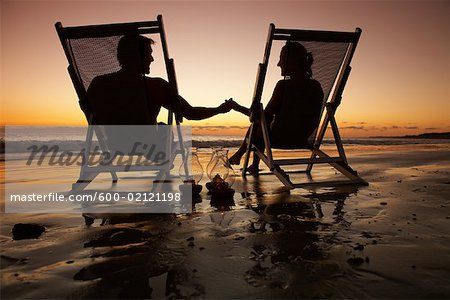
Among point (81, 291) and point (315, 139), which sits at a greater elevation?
point (315, 139)

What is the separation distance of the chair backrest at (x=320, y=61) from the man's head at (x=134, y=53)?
5.43 feet

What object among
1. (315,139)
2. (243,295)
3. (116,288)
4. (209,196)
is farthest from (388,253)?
(315,139)

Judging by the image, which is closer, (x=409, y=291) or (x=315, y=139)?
(x=409, y=291)

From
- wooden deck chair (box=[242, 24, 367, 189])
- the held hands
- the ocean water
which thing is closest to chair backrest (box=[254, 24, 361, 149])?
wooden deck chair (box=[242, 24, 367, 189])

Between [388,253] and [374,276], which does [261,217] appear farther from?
[374,276]

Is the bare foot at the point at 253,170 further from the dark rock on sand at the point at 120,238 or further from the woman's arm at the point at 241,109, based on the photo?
the dark rock on sand at the point at 120,238

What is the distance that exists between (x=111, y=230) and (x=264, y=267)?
4.63 feet

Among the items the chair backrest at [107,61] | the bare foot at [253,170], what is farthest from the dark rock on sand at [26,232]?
the bare foot at [253,170]

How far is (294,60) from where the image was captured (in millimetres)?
4980

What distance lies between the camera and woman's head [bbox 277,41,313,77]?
4.97 m

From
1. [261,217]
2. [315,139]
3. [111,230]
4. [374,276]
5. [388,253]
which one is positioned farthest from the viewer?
[315,139]

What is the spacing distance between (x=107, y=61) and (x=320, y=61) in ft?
9.89

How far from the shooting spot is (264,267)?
77.0 inches

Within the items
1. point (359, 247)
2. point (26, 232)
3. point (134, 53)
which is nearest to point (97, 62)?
point (134, 53)
